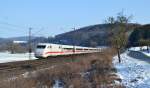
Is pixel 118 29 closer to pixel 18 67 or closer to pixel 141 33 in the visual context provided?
pixel 18 67

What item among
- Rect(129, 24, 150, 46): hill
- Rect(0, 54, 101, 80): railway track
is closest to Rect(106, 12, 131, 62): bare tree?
Rect(0, 54, 101, 80): railway track

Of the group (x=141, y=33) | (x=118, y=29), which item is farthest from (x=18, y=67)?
(x=141, y=33)

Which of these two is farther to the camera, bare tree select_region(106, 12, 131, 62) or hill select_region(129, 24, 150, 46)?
hill select_region(129, 24, 150, 46)

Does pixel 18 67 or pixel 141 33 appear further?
pixel 141 33

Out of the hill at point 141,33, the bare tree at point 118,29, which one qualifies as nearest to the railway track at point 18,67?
the bare tree at point 118,29

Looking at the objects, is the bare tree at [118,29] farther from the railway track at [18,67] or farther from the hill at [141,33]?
the hill at [141,33]

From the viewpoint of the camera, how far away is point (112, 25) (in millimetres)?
47406

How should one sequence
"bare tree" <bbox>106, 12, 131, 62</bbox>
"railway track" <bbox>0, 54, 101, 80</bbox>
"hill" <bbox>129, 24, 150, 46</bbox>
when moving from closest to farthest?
"railway track" <bbox>0, 54, 101, 80</bbox> < "bare tree" <bbox>106, 12, 131, 62</bbox> < "hill" <bbox>129, 24, 150, 46</bbox>

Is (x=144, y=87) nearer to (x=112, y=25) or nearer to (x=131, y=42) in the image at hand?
(x=112, y=25)

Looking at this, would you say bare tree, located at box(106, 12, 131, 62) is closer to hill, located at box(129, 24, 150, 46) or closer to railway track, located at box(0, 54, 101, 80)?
railway track, located at box(0, 54, 101, 80)

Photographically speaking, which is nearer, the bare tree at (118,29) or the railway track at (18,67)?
the railway track at (18,67)

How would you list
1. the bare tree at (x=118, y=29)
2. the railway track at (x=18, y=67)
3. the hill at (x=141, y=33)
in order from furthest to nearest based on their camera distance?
the hill at (x=141, y=33), the bare tree at (x=118, y=29), the railway track at (x=18, y=67)

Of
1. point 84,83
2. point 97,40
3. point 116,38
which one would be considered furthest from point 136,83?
point 97,40

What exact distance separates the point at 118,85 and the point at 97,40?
176 metres
